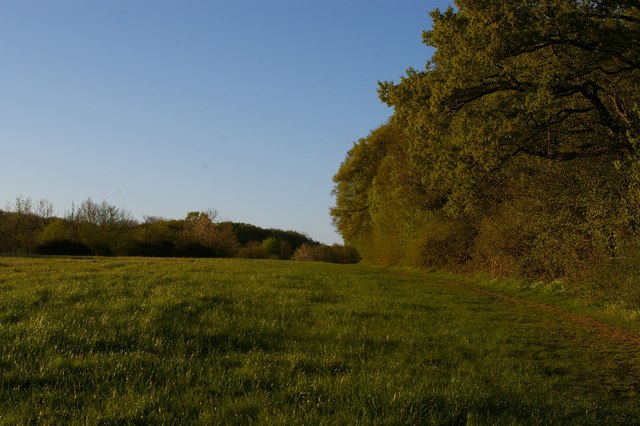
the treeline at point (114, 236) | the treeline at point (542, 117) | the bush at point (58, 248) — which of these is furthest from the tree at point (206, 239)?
the treeline at point (542, 117)

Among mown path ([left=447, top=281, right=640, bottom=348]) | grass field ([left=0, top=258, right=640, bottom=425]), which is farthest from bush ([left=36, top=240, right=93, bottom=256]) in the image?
mown path ([left=447, top=281, right=640, bottom=348])

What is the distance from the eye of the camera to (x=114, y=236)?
70688 mm

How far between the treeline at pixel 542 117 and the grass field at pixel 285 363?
6119 mm

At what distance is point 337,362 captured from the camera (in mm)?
7492

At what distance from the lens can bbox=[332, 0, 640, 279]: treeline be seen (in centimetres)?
1603

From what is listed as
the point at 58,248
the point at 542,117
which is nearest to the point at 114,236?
the point at 58,248

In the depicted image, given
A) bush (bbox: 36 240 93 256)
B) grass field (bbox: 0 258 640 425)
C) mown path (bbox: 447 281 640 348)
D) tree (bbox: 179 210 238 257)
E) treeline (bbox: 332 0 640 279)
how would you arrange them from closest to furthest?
grass field (bbox: 0 258 640 425) → mown path (bbox: 447 281 640 348) → treeline (bbox: 332 0 640 279) → bush (bbox: 36 240 93 256) → tree (bbox: 179 210 238 257)

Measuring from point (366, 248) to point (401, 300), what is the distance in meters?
49.7

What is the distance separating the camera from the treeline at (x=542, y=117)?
1603 cm

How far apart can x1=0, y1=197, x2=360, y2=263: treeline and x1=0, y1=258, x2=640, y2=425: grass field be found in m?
56.9

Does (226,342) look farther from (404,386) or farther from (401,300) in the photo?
(401,300)

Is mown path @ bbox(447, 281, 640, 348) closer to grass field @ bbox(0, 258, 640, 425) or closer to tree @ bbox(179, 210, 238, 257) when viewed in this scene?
grass field @ bbox(0, 258, 640, 425)

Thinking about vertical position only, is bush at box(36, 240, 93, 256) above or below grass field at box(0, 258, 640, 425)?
above

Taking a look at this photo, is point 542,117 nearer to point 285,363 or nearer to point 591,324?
point 591,324
